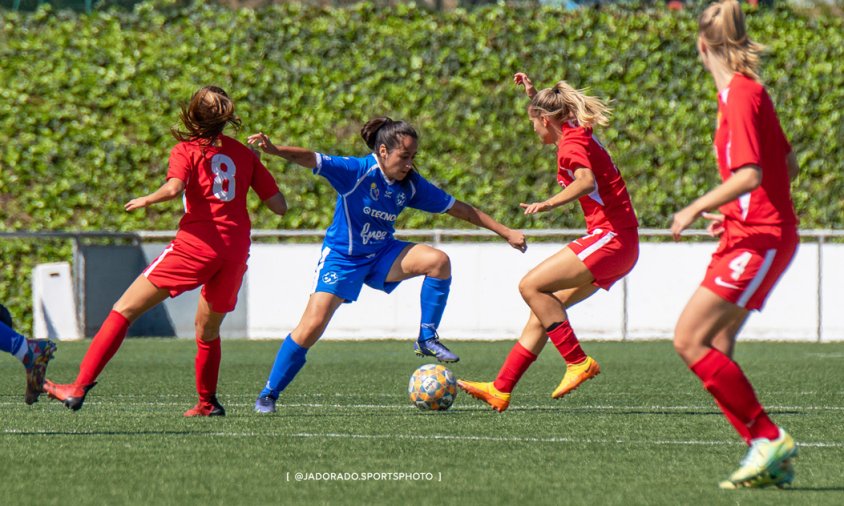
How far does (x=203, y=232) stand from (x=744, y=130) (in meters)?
3.41

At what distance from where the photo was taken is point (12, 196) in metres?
18.2

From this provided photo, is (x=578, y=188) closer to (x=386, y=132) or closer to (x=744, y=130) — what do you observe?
(x=386, y=132)

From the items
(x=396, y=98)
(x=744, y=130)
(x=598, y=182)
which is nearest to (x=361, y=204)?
(x=598, y=182)

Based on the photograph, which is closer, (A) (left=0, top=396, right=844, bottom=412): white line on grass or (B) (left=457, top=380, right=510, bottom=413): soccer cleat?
(B) (left=457, top=380, right=510, bottom=413): soccer cleat

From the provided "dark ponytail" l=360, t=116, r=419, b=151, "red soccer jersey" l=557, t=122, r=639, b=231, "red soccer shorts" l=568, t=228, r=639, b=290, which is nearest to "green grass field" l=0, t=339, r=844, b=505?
"red soccer shorts" l=568, t=228, r=639, b=290

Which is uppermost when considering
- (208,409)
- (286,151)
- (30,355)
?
(286,151)

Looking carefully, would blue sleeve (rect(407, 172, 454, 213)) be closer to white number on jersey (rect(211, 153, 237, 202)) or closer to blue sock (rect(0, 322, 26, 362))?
white number on jersey (rect(211, 153, 237, 202))

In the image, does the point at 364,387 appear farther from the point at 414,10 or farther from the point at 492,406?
the point at 414,10

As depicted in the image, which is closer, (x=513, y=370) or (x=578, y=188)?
(x=578, y=188)

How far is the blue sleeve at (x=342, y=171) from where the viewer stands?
811cm

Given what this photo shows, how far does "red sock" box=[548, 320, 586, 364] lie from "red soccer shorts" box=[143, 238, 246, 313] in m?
1.91

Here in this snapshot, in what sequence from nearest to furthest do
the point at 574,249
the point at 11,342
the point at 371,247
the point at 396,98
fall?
1. the point at 11,342
2. the point at 574,249
3. the point at 371,247
4. the point at 396,98

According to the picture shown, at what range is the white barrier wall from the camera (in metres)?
15.6

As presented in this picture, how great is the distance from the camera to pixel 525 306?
15797mm
